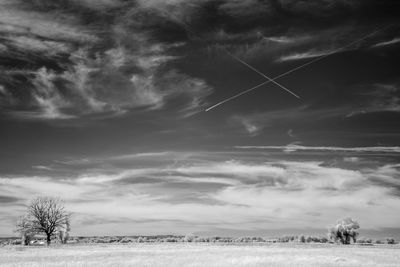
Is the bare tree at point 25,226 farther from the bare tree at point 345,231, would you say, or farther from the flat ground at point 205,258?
the bare tree at point 345,231

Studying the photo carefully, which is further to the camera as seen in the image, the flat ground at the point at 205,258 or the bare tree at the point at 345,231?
the bare tree at the point at 345,231

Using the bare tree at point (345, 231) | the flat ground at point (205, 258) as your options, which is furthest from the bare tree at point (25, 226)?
the bare tree at point (345, 231)

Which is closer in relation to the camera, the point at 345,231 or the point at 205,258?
the point at 205,258

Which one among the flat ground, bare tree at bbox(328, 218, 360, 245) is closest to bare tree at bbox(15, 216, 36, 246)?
the flat ground

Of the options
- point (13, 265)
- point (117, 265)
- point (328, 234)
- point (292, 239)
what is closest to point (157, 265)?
point (117, 265)

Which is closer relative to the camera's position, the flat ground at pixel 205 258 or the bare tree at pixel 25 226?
the flat ground at pixel 205 258

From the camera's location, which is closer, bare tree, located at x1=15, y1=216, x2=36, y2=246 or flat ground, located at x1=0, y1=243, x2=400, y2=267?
flat ground, located at x1=0, y1=243, x2=400, y2=267

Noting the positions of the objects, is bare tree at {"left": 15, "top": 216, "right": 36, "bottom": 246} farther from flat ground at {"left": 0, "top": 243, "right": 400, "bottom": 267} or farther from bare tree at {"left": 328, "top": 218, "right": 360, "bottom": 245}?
bare tree at {"left": 328, "top": 218, "right": 360, "bottom": 245}

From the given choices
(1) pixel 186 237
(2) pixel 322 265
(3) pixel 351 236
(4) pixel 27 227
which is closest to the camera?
(2) pixel 322 265

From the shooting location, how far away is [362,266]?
3353cm

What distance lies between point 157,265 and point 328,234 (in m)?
73.9

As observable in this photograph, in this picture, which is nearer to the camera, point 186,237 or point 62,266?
point 62,266

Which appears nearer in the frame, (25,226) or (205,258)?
(205,258)

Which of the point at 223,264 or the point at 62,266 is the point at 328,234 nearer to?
the point at 223,264
